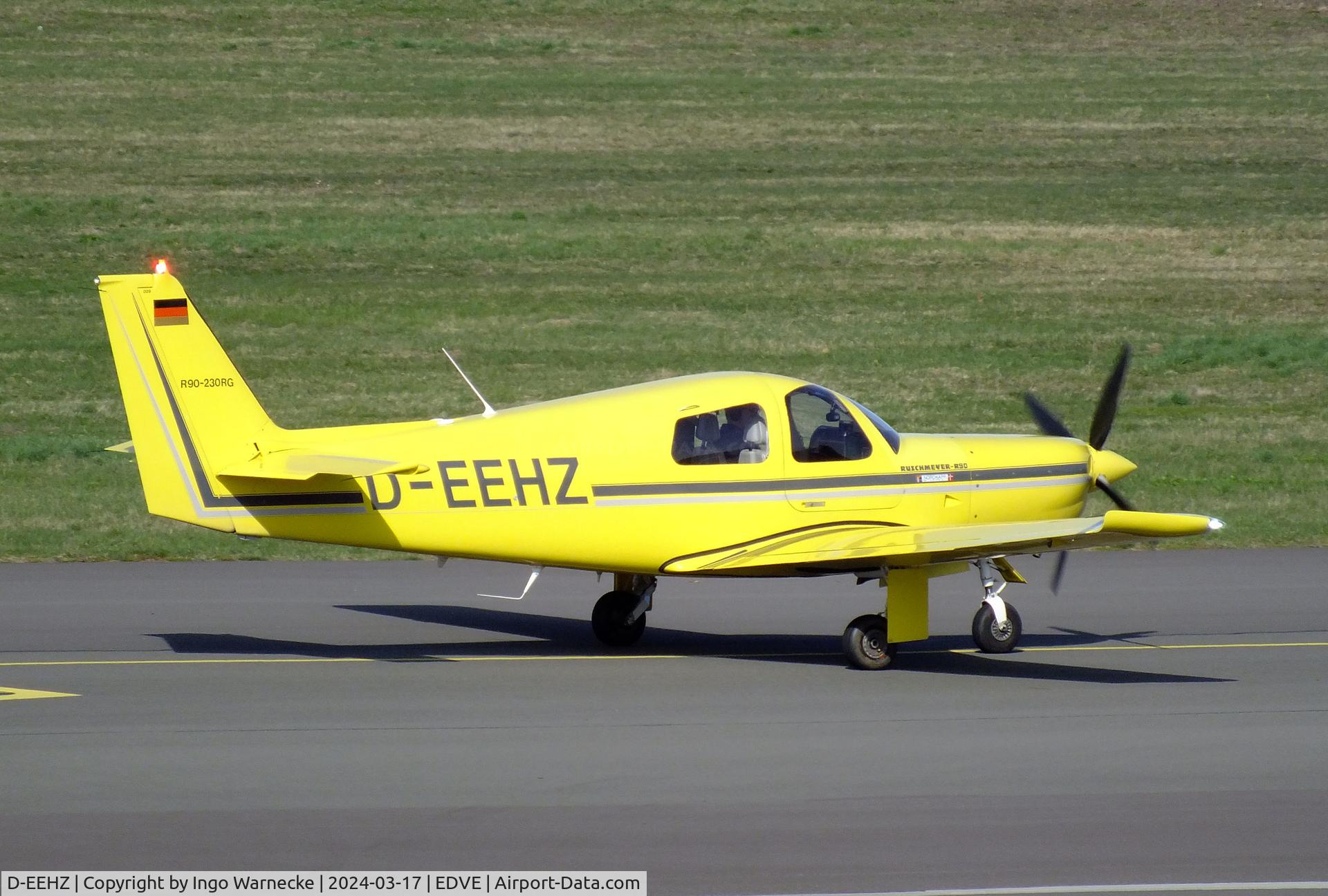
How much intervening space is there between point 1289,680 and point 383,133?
1295 inches

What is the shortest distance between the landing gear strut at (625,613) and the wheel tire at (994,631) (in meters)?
2.44

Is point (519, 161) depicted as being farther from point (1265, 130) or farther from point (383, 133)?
point (1265, 130)

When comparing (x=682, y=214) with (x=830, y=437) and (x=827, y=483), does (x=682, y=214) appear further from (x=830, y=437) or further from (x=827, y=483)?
(x=827, y=483)

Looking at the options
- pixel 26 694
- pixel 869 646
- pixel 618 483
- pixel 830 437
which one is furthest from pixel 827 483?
pixel 26 694

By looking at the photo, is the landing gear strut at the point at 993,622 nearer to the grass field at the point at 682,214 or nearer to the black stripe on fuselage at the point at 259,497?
the black stripe on fuselage at the point at 259,497

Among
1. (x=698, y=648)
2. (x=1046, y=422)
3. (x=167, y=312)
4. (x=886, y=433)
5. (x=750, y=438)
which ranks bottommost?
(x=698, y=648)

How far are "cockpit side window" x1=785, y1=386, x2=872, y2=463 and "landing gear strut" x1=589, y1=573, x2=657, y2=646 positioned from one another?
61.9 inches

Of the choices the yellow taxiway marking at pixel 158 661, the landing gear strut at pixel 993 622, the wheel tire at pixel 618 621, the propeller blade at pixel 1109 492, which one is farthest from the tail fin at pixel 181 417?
the propeller blade at pixel 1109 492

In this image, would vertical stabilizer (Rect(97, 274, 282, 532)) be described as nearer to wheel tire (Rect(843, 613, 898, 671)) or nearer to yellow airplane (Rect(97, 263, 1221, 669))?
yellow airplane (Rect(97, 263, 1221, 669))

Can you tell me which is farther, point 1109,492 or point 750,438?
point 1109,492

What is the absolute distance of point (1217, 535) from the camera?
16.5 m

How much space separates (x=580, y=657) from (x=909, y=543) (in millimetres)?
2642

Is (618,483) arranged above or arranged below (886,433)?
below

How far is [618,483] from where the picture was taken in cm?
1091
